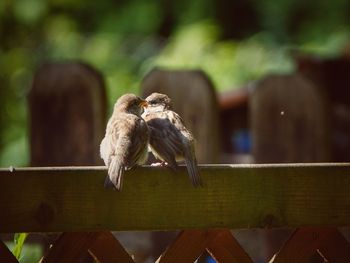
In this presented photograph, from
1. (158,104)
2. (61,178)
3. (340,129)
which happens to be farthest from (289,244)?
(340,129)

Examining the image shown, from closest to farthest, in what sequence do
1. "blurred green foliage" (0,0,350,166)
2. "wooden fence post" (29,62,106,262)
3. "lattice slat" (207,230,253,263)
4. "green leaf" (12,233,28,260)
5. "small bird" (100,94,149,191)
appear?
"lattice slat" (207,230,253,263) → "green leaf" (12,233,28,260) → "small bird" (100,94,149,191) → "wooden fence post" (29,62,106,262) → "blurred green foliage" (0,0,350,166)

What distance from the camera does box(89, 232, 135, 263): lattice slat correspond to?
250 centimetres

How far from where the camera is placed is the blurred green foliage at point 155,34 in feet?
31.3

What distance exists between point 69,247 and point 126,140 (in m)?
0.92

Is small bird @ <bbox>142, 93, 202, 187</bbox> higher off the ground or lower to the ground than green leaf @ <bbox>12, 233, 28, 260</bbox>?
higher

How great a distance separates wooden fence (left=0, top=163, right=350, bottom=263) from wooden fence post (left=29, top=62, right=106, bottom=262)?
6.22 ft

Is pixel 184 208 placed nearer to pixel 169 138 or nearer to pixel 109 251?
pixel 109 251

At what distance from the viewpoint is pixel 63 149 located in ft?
14.8

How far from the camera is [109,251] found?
2.51 meters

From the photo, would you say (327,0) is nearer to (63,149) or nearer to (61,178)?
(63,149)

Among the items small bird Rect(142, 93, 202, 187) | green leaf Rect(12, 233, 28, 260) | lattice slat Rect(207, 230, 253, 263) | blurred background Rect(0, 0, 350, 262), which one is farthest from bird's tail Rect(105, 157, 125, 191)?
blurred background Rect(0, 0, 350, 262)

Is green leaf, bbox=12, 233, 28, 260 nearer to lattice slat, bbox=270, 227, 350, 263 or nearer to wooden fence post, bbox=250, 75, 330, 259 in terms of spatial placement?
lattice slat, bbox=270, 227, 350, 263

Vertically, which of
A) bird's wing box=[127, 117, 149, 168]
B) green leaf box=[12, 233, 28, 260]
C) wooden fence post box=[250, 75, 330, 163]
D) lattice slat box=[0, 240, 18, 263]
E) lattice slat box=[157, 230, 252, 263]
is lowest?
lattice slat box=[157, 230, 252, 263]

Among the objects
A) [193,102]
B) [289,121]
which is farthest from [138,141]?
[289,121]
